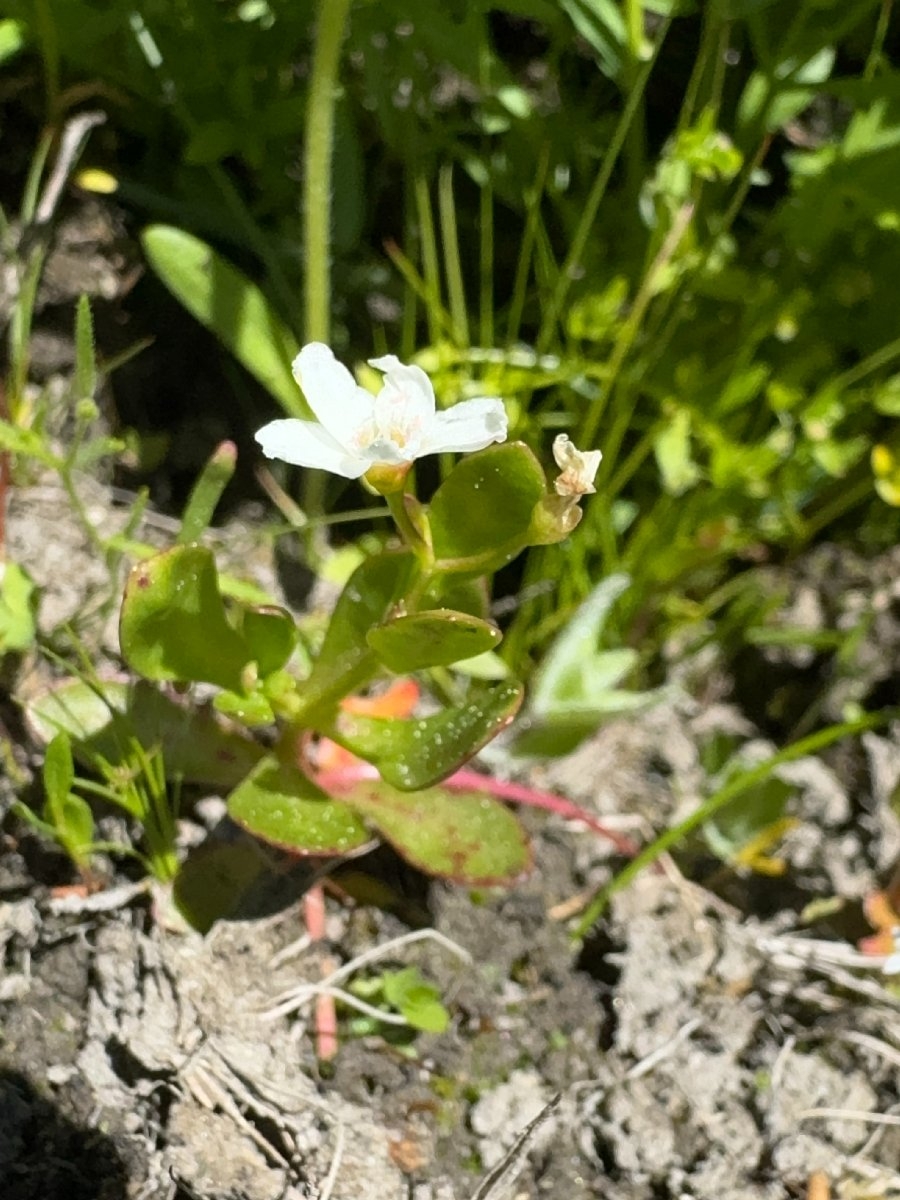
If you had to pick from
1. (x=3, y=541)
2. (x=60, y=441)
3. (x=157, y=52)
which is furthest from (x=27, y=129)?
(x=3, y=541)

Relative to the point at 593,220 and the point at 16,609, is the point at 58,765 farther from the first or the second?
Result: the point at 593,220

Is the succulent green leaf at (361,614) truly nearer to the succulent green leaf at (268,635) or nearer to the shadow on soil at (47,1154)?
the succulent green leaf at (268,635)

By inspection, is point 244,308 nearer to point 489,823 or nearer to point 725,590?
point 489,823

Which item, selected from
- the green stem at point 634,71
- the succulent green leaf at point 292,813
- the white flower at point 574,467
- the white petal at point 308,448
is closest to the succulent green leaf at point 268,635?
the succulent green leaf at point 292,813

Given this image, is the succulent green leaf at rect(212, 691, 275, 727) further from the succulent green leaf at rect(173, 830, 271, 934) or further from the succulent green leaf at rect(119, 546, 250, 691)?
the succulent green leaf at rect(173, 830, 271, 934)

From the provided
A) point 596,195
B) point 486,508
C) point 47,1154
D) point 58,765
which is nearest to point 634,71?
point 596,195

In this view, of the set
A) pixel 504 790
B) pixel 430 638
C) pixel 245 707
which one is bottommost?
pixel 504 790

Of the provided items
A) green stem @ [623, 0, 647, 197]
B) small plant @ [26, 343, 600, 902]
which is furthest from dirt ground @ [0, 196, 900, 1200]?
green stem @ [623, 0, 647, 197]
